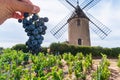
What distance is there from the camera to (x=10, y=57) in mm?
19281

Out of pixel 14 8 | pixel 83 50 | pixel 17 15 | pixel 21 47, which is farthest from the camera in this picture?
pixel 21 47

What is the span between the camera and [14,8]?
1.58 meters

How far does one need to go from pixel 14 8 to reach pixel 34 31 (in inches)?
932

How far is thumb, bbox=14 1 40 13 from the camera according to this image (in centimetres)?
157

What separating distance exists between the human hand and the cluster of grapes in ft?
76.5

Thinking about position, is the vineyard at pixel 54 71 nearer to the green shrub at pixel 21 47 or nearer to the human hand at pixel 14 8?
the human hand at pixel 14 8

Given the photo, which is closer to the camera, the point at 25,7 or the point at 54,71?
the point at 25,7

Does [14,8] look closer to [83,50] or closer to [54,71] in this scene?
[54,71]

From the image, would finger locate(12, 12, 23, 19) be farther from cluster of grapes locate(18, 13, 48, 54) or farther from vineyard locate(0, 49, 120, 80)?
cluster of grapes locate(18, 13, 48, 54)

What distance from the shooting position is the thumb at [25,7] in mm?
1571

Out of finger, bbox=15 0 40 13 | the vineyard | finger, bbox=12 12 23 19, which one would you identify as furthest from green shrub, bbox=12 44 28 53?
finger, bbox=15 0 40 13

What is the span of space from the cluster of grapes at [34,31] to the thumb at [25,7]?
2332 centimetres

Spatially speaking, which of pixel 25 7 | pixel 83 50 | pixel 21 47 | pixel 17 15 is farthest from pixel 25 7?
pixel 21 47

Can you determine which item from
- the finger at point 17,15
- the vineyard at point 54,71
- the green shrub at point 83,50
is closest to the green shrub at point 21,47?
the green shrub at point 83,50
